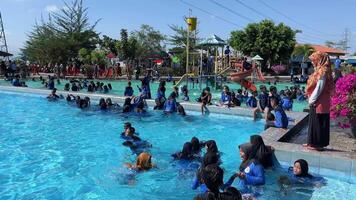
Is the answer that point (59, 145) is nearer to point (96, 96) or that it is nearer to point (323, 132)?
point (323, 132)

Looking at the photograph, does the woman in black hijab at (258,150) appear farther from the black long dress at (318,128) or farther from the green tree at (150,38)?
the green tree at (150,38)

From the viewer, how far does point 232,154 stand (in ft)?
32.4

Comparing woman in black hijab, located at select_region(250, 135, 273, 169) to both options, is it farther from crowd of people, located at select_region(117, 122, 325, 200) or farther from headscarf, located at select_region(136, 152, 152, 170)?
headscarf, located at select_region(136, 152, 152, 170)

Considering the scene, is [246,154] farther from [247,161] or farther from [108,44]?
[108,44]

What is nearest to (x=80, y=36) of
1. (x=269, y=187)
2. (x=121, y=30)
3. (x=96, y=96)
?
(x=121, y=30)

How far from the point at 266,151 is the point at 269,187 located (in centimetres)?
79

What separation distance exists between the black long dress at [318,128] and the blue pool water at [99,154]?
2.72 ft

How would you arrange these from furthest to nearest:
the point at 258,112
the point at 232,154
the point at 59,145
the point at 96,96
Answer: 1. the point at 96,96
2. the point at 258,112
3. the point at 59,145
4. the point at 232,154

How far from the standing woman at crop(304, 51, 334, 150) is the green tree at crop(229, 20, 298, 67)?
3831 centimetres

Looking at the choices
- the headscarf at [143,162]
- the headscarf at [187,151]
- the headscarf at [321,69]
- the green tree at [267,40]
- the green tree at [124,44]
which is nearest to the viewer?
the headscarf at [321,69]

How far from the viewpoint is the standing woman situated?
728 centimetres

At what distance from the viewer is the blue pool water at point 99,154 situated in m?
7.09

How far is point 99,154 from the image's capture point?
32.6 ft

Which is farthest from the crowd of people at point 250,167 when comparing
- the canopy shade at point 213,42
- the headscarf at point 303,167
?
the canopy shade at point 213,42
